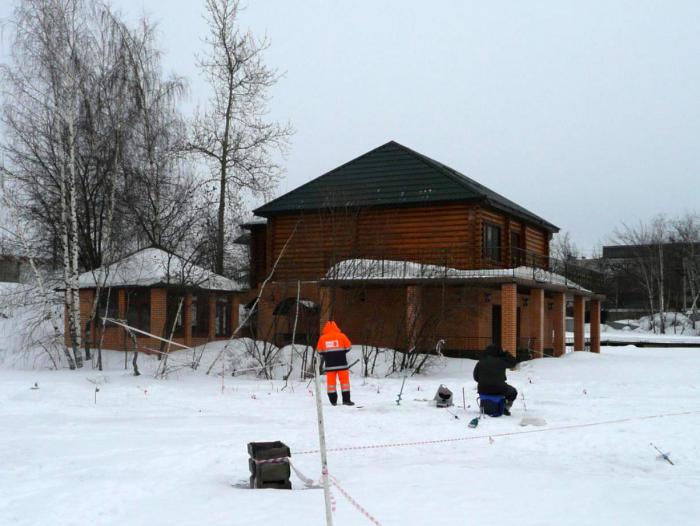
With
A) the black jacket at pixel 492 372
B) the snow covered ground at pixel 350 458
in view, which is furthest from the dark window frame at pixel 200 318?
the black jacket at pixel 492 372

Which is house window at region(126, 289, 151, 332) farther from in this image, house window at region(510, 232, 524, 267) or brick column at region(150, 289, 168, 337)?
house window at region(510, 232, 524, 267)

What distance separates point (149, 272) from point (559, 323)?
14836 millimetres

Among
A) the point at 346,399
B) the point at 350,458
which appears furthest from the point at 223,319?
the point at 350,458

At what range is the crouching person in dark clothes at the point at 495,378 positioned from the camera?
482 inches

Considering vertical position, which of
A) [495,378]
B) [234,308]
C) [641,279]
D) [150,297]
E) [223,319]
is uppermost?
[641,279]

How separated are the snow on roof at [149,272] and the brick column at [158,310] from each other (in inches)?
32.6

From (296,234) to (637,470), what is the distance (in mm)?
19664

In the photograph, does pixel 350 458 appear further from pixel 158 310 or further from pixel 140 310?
pixel 140 310

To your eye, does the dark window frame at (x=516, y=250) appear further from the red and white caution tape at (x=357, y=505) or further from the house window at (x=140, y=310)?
the red and white caution tape at (x=357, y=505)

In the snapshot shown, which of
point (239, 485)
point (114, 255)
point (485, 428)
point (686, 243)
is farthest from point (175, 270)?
point (686, 243)

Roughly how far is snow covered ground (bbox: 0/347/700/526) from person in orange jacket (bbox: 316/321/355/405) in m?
0.68

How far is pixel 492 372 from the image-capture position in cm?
1234

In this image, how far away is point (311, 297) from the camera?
25812mm

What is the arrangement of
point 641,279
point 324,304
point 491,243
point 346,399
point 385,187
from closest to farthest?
1. point 346,399
2. point 324,304
3. point 491,243
4. point 385,187
5. point 641,279
